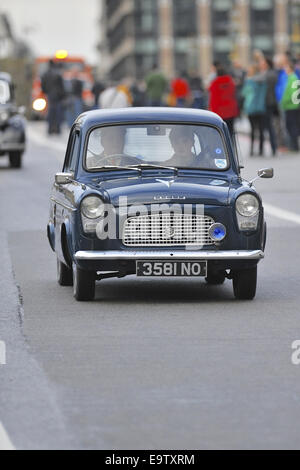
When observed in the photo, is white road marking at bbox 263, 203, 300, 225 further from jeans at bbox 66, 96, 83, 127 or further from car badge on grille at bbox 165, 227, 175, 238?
jeans at bbox 66, 96, 83, 127

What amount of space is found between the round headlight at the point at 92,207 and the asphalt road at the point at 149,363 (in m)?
0.65

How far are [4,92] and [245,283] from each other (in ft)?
74.7

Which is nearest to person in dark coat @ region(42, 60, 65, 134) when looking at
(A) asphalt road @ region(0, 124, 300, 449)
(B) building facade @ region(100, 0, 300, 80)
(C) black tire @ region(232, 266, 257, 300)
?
(A) asphalt road @ region(0, 124, 300, 449)

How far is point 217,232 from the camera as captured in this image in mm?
11625

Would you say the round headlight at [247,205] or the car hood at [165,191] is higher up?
the car hood at [165,191]

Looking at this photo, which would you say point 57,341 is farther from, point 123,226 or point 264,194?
point 264,194

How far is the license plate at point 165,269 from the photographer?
11469mm

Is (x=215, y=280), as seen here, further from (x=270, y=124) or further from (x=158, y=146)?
(x=270, y=124)

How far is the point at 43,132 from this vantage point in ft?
167

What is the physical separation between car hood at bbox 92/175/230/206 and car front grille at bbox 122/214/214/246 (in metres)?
0.12

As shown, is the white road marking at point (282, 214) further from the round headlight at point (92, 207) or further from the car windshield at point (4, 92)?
the car windshield at point (4, 92)

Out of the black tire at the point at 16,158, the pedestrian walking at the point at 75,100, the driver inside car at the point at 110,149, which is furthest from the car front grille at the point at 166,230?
the pedestrian walking at the point at 75,100

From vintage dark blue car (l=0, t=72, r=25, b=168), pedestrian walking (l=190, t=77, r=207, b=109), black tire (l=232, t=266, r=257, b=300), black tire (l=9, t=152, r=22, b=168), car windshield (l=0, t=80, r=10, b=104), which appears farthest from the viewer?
pedestrian walking (l=190, t=77, r=207, b=109)

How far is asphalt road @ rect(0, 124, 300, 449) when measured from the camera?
6957 millimetres
